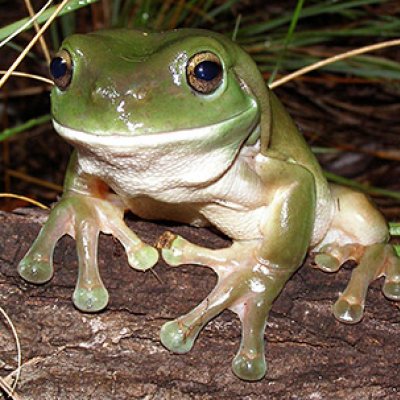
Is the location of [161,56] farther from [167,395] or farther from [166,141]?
[167,395]

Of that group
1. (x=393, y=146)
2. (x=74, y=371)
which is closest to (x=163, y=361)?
(x=74, y=371)

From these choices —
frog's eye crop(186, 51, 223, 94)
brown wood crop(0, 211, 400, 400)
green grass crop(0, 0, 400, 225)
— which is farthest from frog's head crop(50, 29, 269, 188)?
green grass crop(0, 0, 400, 225)

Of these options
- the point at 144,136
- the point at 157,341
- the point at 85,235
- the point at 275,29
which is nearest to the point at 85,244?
the point at 85,235

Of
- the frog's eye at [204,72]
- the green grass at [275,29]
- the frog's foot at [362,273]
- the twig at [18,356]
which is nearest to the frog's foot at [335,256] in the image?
the frog's foot at [362,273]

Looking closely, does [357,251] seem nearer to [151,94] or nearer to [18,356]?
[151,94]

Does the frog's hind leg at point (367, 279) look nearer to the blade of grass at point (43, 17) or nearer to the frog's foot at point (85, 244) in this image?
the frog's foot at point (85, 244)

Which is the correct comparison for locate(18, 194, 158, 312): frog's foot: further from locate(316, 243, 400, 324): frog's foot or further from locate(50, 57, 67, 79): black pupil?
locate(316, 243, 400, 324): frog's foot
